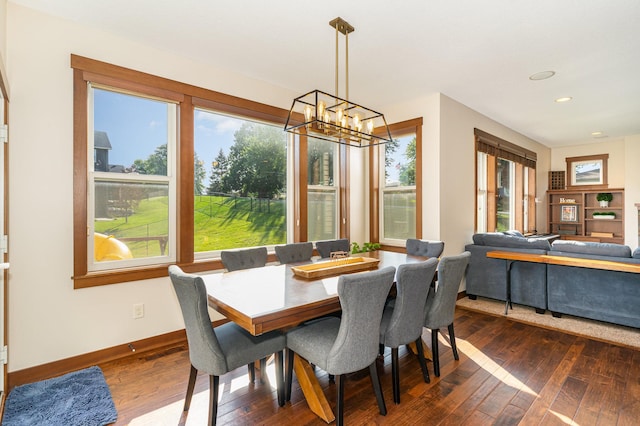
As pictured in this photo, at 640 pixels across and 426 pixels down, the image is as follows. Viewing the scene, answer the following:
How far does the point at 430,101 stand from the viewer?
4309 mm

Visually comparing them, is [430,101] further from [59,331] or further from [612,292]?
[59,331]

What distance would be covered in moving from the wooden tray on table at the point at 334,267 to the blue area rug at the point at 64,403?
1.48 metres

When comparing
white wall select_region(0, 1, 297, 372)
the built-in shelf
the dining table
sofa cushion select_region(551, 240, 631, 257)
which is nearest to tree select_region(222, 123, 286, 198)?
white wall select_region(0, 1, 297, 372)

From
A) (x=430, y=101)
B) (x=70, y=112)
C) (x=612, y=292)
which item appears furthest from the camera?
(x=430, y=101)

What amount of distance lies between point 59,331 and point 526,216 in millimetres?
8043

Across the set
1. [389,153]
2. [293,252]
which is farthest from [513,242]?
[293,252]

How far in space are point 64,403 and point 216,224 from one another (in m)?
1.93

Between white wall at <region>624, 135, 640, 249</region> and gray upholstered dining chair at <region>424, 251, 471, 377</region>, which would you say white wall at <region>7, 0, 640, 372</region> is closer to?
gray upholstered dining chair at <region>424, 251, 471, 377</region>

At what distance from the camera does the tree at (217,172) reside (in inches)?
140

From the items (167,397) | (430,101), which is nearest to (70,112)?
(167,397)

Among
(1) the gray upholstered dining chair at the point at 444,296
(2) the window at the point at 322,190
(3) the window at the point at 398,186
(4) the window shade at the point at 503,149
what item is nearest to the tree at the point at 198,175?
(2) the window at the point at 322,190

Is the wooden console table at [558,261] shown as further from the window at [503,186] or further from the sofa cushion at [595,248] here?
the window at [503,186]

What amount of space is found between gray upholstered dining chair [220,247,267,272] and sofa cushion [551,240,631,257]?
11.3 feet

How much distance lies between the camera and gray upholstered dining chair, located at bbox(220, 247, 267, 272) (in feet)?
9.30
